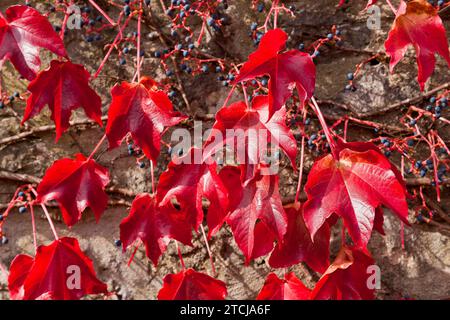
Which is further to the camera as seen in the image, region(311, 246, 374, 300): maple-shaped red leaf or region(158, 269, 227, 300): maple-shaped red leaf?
region(158, 269, 227, 300): maple-shaped red leaf

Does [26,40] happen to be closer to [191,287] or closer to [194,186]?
[194,186]

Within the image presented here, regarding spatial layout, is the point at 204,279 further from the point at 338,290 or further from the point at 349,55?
the point at 349,55

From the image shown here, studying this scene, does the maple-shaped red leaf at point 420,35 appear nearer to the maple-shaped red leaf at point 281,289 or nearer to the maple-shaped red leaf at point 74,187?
the maple-shaped red leaf at point 281,289

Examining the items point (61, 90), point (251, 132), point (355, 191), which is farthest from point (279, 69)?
Answer: point (61, 90)

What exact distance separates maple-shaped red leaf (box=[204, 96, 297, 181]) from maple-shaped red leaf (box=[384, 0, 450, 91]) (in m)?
0.26

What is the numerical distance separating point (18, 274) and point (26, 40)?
548 millimetres

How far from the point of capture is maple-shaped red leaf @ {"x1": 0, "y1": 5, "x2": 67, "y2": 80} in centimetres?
120

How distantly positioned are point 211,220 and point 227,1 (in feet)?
2.24

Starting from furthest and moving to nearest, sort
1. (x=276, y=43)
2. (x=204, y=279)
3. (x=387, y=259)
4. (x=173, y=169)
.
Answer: (x=387, y=259)
(x=204, y=279)
(x=173, y=169)
(x=276, y=43)

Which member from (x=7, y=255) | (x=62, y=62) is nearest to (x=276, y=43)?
(x=62, y=62)

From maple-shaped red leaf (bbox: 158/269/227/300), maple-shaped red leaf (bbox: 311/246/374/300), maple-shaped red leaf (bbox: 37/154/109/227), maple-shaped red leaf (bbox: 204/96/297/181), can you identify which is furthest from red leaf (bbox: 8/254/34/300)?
maple-shaped red leaf (bbox: 311/246/374/300)

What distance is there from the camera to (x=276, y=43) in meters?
1.10

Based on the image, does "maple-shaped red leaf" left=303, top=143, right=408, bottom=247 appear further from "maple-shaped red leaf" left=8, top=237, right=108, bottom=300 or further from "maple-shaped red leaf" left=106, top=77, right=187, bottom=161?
"maple-shaped red leaf" left=8, top=237, right=108, bottom=300

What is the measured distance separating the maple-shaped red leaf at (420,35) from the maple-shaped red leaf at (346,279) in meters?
0.43
